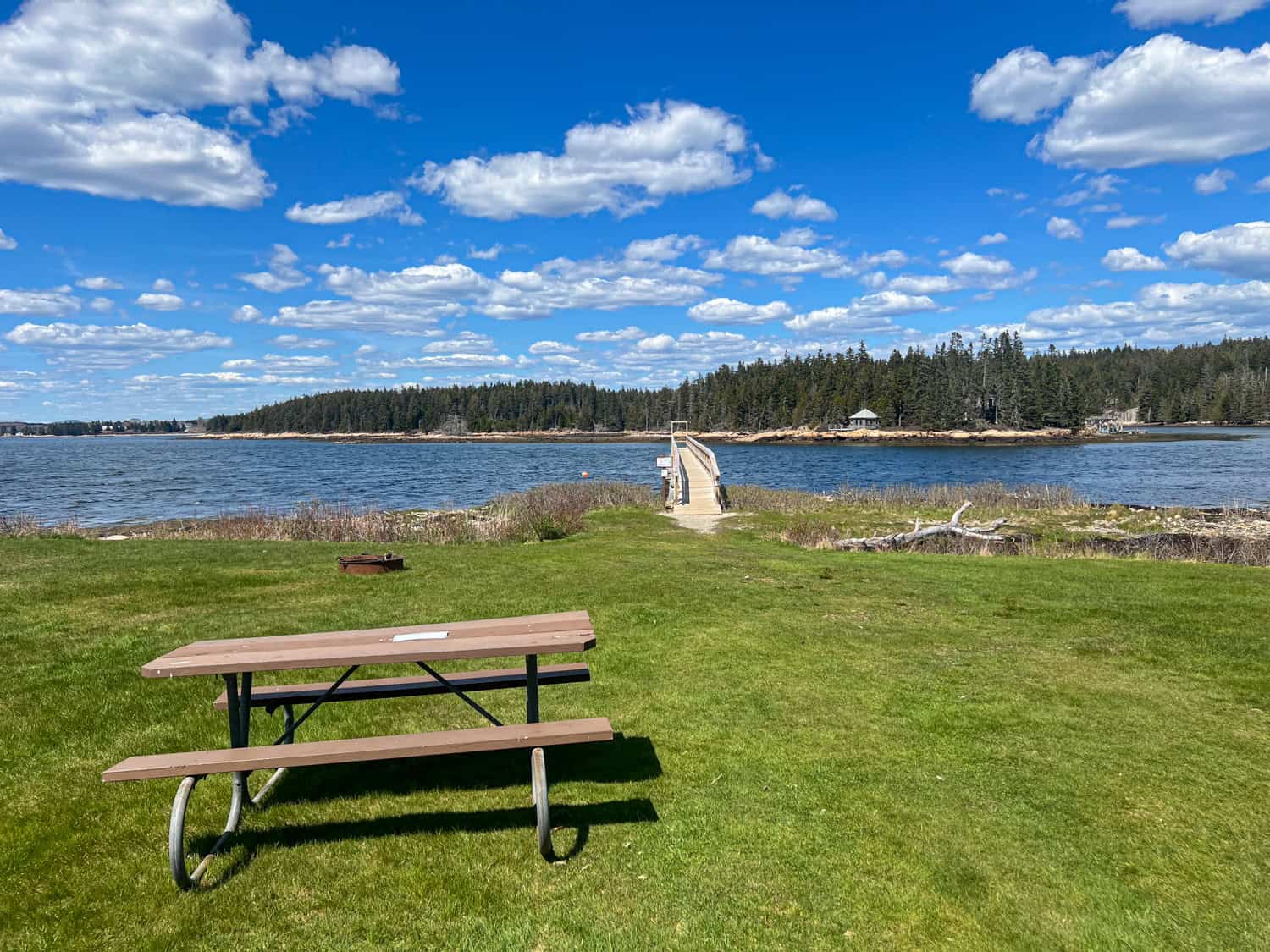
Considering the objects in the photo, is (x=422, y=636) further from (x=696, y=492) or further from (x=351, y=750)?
(x=696, y=492)

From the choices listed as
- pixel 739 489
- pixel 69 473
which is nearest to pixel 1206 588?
pixel 739 489

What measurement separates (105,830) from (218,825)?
1.84 feet

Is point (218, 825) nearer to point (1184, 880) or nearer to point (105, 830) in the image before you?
point (105, 830)

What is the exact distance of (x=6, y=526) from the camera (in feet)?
66.4

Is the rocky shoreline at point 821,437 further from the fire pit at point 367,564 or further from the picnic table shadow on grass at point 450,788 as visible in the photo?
the picnic table shadow on grass at point 450,788

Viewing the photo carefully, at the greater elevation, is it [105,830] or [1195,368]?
[1195,368]

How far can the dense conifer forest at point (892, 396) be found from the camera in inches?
4486

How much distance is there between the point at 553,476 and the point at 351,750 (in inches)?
1893

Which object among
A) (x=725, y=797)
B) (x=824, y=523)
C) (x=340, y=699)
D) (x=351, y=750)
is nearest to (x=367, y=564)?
(x=340, y=699)

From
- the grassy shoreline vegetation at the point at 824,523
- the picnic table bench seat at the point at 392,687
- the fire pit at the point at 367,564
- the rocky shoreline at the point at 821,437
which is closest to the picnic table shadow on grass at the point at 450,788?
the picnic table bench seat at the point at 392,687

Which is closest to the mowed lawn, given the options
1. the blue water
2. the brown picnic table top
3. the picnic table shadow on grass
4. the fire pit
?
the picnic table shadow on grass

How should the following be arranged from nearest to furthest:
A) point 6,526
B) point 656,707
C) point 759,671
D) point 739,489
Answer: point 656,707 < point 759,671 < point 6,526 < point 739,489

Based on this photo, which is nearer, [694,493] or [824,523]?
[824,523]

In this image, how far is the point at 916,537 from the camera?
1788 centimetres
